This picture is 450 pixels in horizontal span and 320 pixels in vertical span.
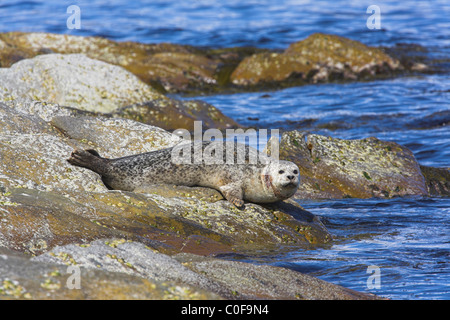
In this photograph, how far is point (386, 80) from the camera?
18.0 metres

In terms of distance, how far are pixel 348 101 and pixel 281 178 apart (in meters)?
9.87

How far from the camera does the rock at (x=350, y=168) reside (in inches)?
355

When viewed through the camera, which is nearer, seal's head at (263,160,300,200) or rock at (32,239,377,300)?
rock at (32,239,377,300)

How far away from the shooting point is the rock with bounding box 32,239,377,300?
4.28m

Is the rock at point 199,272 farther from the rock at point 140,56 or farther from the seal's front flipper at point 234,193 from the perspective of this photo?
the rock at point 140,56

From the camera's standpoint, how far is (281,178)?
6.75 metres

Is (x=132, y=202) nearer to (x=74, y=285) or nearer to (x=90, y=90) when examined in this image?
(x=74, y=285)

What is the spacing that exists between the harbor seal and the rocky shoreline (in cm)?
13

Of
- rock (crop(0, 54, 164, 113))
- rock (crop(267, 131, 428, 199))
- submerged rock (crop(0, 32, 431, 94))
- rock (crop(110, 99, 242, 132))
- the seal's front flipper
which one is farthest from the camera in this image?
submerged rock (crop(0, 32, 431, 94))

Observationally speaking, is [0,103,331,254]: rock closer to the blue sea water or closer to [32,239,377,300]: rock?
the blue sea water

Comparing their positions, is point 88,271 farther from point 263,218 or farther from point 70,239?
point 263,218

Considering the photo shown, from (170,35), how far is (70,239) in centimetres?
1931

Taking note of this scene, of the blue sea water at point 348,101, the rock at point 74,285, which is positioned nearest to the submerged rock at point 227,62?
the blue sea water at point 348,101

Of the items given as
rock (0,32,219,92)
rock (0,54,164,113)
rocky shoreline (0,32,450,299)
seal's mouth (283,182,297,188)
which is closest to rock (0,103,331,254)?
Result: rocky shoreline (0,32,450,299)
